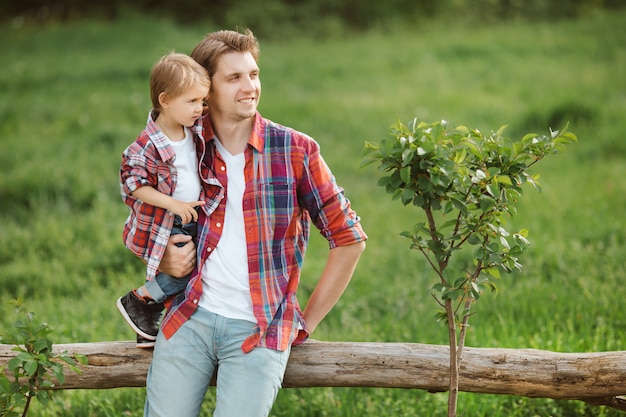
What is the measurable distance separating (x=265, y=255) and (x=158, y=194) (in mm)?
488

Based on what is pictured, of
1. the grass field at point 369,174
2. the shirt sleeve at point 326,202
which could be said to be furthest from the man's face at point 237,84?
the grass field at point 369,174

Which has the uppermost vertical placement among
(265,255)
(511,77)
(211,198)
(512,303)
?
(511,77)

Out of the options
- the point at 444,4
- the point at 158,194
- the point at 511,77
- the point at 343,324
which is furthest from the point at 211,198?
the point at 444,4

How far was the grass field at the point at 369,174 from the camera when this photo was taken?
4.49 metres

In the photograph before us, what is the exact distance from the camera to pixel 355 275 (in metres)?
5.95

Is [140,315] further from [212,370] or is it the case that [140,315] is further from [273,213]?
[273,213]

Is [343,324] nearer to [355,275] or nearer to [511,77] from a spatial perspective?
[355,275]

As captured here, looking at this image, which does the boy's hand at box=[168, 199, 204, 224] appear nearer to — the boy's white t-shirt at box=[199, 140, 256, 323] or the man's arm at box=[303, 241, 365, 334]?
the boy's white t-shirt at box=[199, 140, 256, 323]

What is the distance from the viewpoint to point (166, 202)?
2.96m

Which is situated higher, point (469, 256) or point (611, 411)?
point (469, 256)

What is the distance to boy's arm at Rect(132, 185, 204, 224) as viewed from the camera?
296cm

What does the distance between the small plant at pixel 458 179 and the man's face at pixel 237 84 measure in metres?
0.58

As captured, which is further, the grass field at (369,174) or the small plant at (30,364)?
the grass field at (369,174)

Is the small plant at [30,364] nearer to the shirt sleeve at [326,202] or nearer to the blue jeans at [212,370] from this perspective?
the blue jeans at [212,370]
